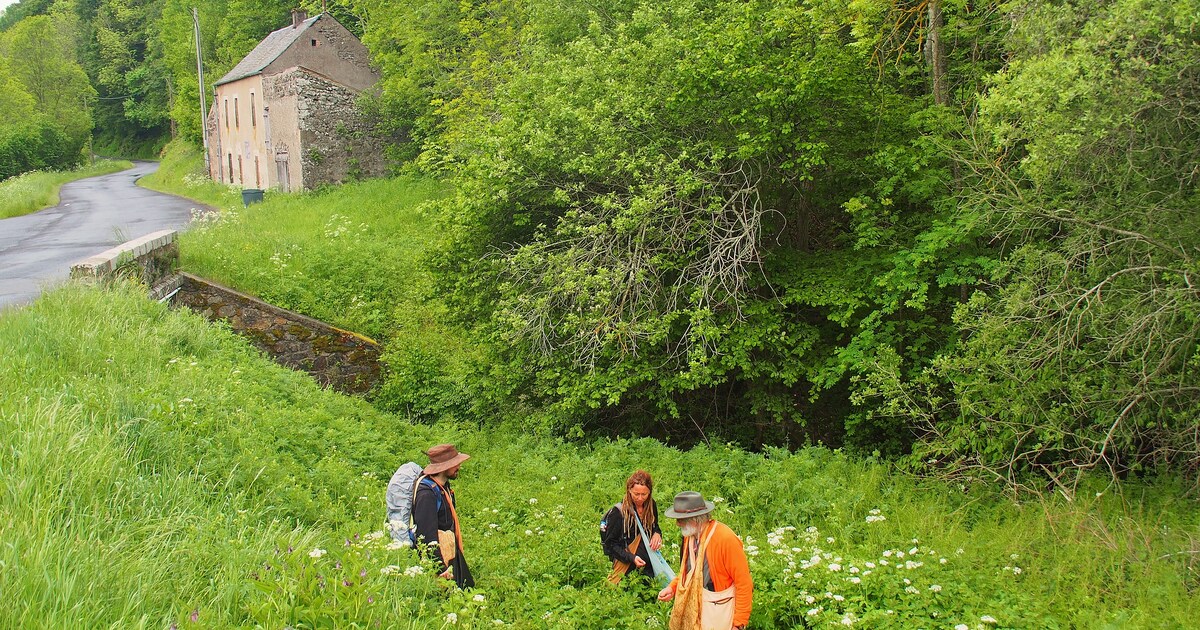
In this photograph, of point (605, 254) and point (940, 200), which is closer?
point (940, 200)

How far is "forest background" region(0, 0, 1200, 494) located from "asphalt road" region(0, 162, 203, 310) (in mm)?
Result: 5744

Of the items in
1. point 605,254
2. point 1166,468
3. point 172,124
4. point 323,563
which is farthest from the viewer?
point 172,124

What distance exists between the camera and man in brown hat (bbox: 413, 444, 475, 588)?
18.5ft

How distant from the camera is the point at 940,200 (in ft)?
33.0

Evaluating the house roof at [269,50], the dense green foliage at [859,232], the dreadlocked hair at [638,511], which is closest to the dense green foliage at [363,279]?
the dense green foliage at [859,232]

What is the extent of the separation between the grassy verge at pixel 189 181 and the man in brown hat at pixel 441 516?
20.5 metres

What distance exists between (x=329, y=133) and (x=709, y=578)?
26120mm

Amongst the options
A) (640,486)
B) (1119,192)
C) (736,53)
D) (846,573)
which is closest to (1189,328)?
(1119,192)

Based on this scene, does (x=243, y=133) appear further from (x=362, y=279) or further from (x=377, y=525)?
(x=377, y=525)

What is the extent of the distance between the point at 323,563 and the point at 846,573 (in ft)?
11.5

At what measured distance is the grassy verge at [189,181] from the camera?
99.7 feet

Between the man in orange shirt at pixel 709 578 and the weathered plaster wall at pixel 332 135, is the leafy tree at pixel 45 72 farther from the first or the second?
the man in orange shirt at pixel 709 578

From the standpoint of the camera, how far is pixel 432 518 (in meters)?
5.66

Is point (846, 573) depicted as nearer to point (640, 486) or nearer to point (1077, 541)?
point (640, 486)
